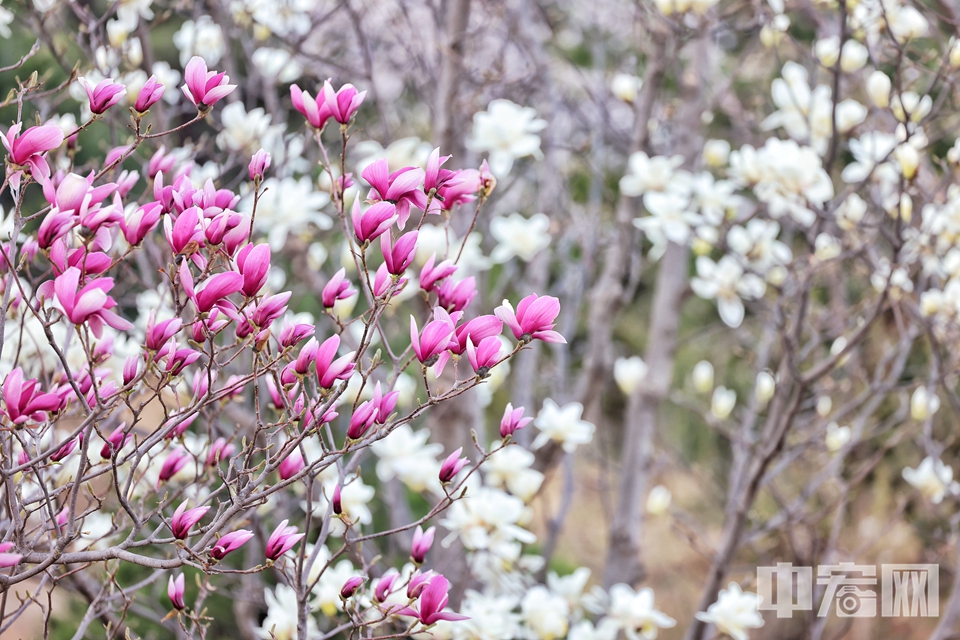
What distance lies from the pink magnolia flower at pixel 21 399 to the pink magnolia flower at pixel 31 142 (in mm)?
235

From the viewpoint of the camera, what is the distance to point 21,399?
2.79 ft

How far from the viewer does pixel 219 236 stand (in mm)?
900

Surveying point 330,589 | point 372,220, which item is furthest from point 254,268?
point 330,589

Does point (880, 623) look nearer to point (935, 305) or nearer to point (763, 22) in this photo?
point (935, 305)

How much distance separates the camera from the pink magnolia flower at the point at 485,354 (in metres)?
0.90

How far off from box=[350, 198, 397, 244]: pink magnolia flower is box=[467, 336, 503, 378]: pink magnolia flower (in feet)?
0.54

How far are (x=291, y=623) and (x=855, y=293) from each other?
13.6 feet

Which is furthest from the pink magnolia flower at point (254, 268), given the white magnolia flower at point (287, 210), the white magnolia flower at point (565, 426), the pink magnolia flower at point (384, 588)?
the white magnolia flower at point (565, 426)

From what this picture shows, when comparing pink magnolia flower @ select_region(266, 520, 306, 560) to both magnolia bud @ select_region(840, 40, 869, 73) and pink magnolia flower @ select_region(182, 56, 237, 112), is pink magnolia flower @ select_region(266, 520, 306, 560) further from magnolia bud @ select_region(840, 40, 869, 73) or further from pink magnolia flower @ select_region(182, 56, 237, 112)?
magnolia bud @ select_region(840, 40, 869, 73)

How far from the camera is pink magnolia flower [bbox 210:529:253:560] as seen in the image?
2.98 ft

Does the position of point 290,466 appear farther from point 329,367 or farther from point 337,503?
point 329,367

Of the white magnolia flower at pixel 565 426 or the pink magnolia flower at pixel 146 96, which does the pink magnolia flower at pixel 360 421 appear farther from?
the white magnolia flower at pixel 565 426

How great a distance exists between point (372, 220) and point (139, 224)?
28cm

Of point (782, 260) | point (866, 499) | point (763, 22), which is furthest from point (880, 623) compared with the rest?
point (763, 22)
